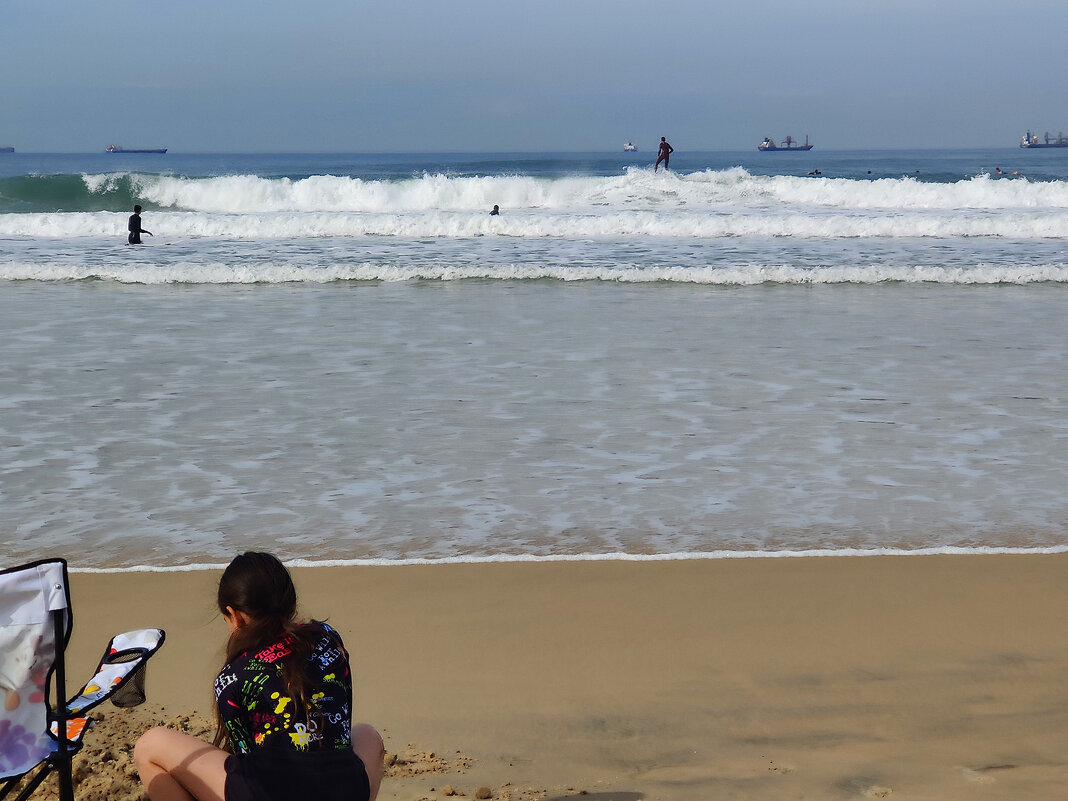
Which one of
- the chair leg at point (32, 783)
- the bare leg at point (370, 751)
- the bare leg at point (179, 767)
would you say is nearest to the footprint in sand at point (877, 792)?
the bare leg at point (370, 751)

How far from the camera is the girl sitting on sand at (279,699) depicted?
2402mm

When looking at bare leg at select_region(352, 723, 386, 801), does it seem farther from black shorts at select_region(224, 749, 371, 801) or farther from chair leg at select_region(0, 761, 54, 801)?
chair leg at select_region(0, 761, 54, 801)

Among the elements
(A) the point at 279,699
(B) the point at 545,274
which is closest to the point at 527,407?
(A) the point at 279,699

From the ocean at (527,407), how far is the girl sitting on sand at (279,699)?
7.43ft

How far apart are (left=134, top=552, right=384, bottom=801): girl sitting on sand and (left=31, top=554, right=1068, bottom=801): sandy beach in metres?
0.61

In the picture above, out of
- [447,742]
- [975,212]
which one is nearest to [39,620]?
[447,742]

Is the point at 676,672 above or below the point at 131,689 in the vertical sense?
below

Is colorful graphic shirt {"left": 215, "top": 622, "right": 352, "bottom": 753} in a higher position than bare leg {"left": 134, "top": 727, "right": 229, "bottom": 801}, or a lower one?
higher

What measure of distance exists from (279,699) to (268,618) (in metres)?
0.18

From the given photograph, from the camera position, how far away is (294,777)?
240 centimetres

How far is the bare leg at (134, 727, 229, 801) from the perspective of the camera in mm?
2529

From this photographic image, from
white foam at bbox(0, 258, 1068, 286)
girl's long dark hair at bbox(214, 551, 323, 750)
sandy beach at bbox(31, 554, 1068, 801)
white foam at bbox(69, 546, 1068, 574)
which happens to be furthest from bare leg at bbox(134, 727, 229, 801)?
white foam at bbox(0, 258, 1068, 286)

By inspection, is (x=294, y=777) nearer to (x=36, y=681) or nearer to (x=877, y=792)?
(x=36, y=681)

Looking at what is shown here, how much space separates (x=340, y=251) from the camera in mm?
19781
